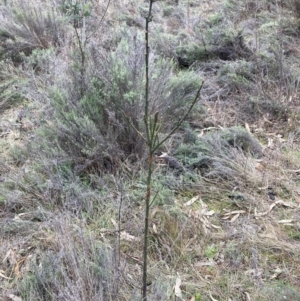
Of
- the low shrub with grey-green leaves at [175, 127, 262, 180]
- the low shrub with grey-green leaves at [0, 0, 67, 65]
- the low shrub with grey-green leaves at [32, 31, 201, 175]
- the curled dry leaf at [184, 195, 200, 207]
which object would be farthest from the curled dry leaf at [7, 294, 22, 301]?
the low shrub with grey-green leaves at [0, 0, 67, 65]

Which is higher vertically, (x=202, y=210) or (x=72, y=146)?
(x=72, y=146)

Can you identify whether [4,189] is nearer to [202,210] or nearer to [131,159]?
[131,159]

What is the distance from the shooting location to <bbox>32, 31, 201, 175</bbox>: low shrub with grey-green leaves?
2.94 meters

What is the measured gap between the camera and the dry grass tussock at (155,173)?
2.12 meters

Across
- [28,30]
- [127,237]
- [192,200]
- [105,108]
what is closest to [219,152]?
[192,200]

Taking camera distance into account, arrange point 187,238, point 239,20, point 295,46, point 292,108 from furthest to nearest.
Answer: point 239,20 → point 295,46 → point 292,108 → point 187,238

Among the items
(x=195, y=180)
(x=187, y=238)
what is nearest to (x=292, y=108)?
(x=195, y=180)

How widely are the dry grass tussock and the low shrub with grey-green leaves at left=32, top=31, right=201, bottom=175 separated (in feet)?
0.04

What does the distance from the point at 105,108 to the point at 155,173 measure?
2.02 ft

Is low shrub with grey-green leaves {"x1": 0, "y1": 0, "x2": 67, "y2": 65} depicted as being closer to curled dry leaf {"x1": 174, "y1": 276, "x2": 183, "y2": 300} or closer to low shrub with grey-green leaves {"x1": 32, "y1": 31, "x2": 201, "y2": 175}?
low shrub with grey-green leaves {"x1": 32, "y1": 31, "x2": 201, "y2": 175}

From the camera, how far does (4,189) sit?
2730 millimetres

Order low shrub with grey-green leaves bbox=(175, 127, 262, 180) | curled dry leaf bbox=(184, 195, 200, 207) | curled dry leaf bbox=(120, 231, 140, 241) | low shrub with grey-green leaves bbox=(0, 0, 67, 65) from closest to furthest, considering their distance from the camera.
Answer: curled dry leaf bbox=(120, 231, 140, 241), curled dry leaf bbox=(184, 195, 200, 207), low shrub with grey-green leaves bbox=(175, 127, 262, 180), low shrub with grey-green leaves bbox=(0, 0, 67, 65)

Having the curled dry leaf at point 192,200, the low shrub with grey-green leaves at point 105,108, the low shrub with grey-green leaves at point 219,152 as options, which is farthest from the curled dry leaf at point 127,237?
the low shrub with grey-green leaves at point 219,152

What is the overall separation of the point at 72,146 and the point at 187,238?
3.63 feet
